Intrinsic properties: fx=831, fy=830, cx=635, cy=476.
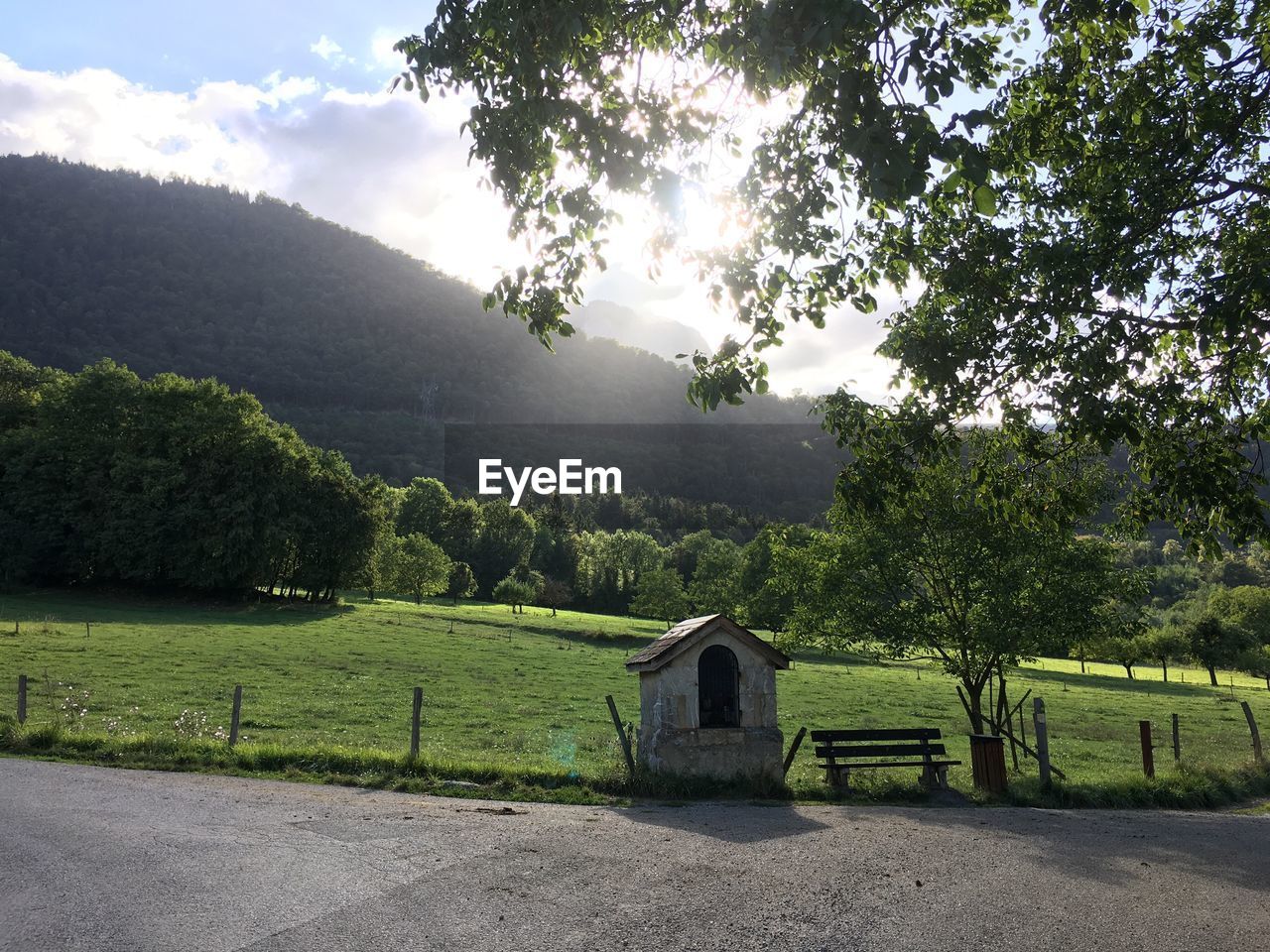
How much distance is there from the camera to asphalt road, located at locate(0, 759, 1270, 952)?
575 centimetres

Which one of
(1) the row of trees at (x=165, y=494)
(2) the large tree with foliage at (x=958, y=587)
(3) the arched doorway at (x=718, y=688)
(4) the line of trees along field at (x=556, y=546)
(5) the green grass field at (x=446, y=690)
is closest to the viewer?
(3) the arched doorway at (x=718, y=688)

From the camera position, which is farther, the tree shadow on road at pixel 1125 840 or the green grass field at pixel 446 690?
the green grass field at pixel 446 690

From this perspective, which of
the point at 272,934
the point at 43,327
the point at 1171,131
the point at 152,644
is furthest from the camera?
the point at 43,327

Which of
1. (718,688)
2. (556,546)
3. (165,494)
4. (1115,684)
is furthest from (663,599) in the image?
(718,688)

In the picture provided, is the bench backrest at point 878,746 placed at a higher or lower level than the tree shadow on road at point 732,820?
higher

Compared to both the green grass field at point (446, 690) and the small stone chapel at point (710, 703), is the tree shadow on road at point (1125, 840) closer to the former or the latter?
the green grass field at point (446, 690)

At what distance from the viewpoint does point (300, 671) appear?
30.0m

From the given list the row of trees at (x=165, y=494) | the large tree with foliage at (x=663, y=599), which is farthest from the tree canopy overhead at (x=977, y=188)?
the large tree with foliage at (x=663, y=599)

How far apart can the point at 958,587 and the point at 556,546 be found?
95731 mm

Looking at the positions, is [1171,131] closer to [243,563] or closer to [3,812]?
[3,812]

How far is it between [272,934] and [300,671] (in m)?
26.6

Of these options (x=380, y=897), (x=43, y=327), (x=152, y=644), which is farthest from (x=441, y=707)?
(x=43, y=327)

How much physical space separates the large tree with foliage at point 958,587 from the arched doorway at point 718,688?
5.04 metres

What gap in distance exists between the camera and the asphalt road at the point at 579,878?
5750 millimetres
